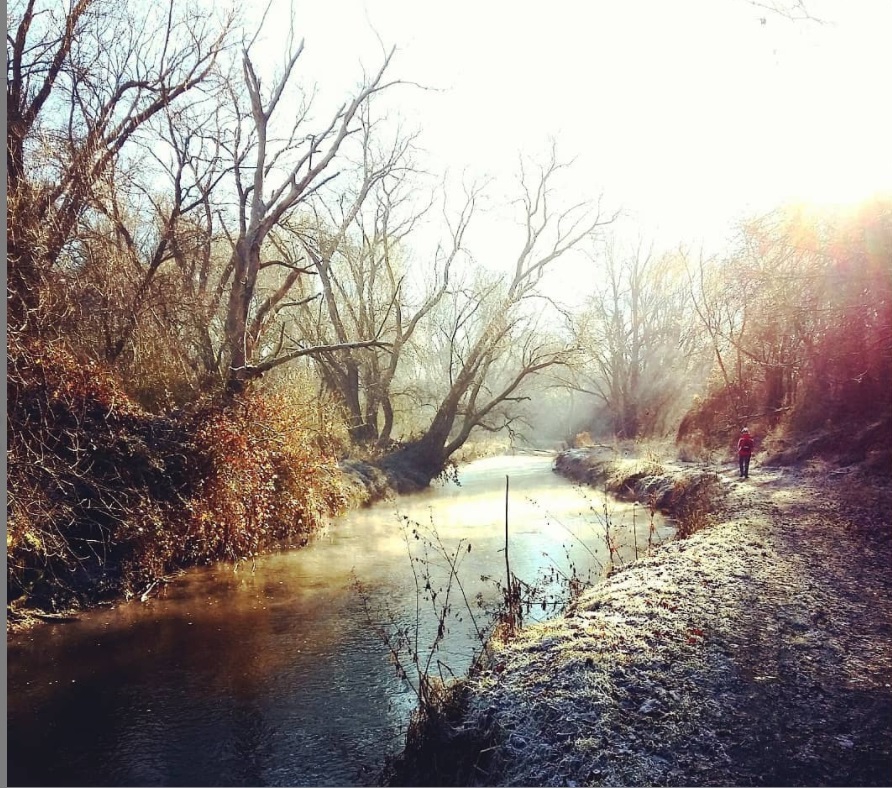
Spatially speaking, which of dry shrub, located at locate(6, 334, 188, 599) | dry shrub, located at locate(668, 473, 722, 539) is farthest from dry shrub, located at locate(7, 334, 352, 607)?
dry shrub, located at locate(668, 473, 722, 539)

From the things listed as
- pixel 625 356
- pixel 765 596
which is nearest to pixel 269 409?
pixel 765 596

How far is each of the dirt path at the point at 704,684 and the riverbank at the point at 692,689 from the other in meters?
0.01

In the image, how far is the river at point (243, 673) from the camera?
4539 millimetres

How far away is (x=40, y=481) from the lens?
725 centimetres

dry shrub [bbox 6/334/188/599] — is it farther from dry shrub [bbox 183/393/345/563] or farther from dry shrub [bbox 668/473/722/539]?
dry shrub [bbox 668/473/722/539]

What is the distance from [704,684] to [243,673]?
3966 mm

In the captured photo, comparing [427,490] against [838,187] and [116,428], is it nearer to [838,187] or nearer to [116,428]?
[116,428]

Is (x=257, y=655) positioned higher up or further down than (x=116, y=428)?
further down

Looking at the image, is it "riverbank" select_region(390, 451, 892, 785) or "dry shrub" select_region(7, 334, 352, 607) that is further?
"dry shrub" select_region(7, 334, 352, 607)

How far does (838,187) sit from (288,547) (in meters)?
10.5

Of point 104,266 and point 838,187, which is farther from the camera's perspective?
point 838,187

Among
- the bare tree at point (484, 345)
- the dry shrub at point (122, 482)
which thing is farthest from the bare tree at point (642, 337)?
the dry shrub at point (122, 482)

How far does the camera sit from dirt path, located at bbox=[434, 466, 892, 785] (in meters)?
3.51

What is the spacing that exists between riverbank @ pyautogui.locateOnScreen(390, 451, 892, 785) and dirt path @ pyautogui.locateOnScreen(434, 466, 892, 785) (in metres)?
0.01
